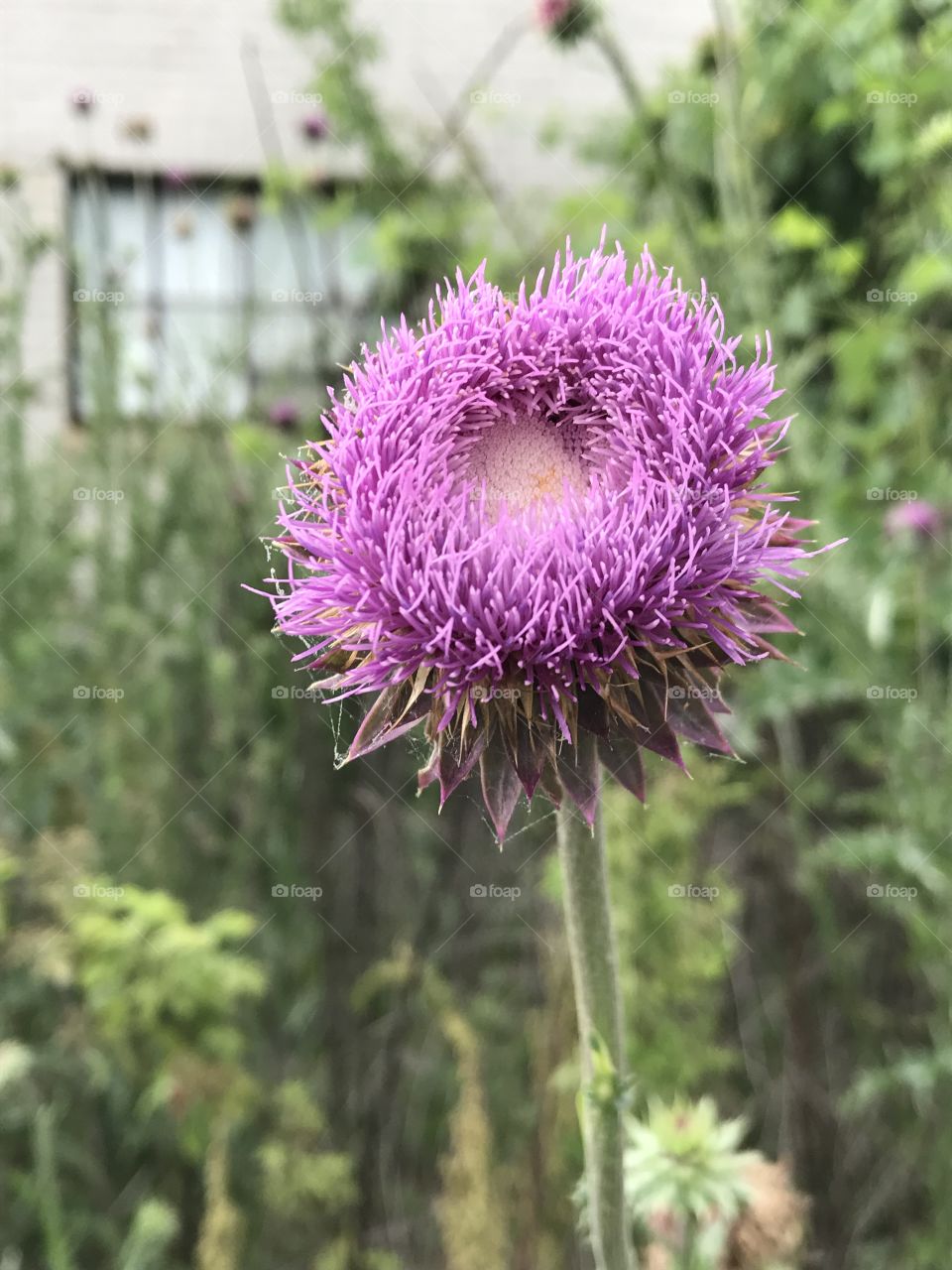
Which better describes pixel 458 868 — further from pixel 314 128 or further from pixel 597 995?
pixel 314 128

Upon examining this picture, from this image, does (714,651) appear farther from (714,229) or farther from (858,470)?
(714,229)

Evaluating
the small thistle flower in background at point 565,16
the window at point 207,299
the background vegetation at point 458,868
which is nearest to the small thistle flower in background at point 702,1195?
Result: the background vegetation at point 458,868

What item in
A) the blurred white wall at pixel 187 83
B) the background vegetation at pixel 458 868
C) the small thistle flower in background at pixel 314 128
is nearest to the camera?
the background vegetation at pixel 458 868

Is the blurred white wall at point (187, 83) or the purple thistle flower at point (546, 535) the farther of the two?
the blurred white wall at point (187, 83)

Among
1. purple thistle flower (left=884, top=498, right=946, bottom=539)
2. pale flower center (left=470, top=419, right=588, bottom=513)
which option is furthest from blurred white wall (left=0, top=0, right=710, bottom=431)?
pale flower center (left=470, top=419, right=588, bottom=513)

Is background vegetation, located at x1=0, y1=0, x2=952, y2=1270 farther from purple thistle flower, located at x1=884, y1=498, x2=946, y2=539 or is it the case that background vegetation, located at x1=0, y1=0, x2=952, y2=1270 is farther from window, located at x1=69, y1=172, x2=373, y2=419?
window, located at x1=69, y1=172, x2=373, y2=419

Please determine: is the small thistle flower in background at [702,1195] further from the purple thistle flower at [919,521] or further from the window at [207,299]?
the window at [207,299]
